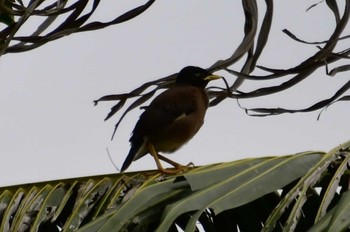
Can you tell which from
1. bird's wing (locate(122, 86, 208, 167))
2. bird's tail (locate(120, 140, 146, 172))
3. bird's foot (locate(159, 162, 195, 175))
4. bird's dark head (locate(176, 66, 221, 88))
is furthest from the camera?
bird's dark head (locate(176, 66, 221, 88))

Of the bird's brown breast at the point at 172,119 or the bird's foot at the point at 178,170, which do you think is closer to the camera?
the bird's foot at the point at 178,170

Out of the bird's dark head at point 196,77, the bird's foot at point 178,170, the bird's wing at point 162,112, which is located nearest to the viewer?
the bird's foot at point 178,170

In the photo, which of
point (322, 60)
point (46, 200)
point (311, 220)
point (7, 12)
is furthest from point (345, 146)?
point (7, 12)

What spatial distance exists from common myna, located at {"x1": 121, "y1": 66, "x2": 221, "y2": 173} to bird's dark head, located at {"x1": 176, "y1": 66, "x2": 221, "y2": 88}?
0.29 meters

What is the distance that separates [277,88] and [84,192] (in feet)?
5.07

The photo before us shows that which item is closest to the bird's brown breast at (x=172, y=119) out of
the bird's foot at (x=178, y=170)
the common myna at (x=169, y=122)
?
the common myna at (x=169, y=122)

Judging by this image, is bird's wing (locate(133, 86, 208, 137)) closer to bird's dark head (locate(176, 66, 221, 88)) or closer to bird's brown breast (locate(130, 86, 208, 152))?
bird's brown breast (locate(130, 86, 208, 152))

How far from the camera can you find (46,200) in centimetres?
348

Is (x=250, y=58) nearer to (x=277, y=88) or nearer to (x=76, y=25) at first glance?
(x=277, y=88)

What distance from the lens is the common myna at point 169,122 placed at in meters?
5.22

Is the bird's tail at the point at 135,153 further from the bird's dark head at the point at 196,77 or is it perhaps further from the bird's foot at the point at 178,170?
the bird's dark head at the point at 196,77

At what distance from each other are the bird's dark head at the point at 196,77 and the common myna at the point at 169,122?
0.94 feet

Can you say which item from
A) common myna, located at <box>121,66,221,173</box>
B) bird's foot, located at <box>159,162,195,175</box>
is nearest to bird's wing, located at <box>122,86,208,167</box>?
common myna, located at <box>121,66,221,173</box>

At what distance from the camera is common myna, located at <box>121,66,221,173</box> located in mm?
5223
